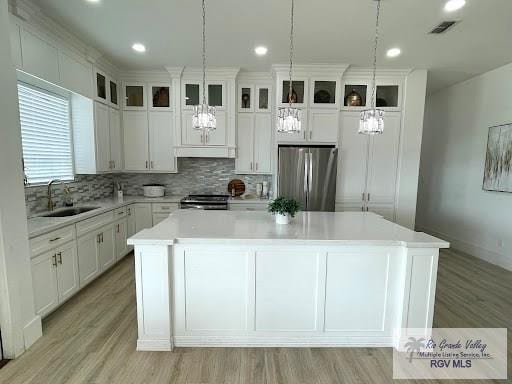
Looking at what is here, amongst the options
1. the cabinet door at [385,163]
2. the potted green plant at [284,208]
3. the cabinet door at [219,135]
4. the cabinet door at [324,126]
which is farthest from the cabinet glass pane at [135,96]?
the cabinet door at [385,163]

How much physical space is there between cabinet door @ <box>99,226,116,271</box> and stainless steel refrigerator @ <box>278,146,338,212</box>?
2396 millimetres

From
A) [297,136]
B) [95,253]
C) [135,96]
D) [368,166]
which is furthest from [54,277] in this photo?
[368,166]

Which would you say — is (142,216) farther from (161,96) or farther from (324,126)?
(324,126)

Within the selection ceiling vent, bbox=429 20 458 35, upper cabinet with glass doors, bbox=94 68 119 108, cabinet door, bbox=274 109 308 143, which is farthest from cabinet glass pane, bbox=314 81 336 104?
upper cabinet with glass doors, bbox=94 68 119 108

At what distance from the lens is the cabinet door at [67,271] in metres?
2.42

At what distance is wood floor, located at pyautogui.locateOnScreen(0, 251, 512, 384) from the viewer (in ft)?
5.60

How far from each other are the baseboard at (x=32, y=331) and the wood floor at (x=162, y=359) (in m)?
0.04

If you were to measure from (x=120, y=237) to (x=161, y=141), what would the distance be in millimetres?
1655

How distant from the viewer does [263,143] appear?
4.27 m

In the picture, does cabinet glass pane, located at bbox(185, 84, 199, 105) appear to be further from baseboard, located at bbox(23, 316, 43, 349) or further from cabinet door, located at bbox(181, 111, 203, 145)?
baseboard, located at bbox(23, 316, 43, 349)

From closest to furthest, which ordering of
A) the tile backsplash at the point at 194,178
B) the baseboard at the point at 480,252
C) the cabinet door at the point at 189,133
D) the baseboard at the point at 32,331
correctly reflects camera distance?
the baseboard at the point at 32,331 → the baseboard at the point at 480,252 → the cabinet door at the point at 189,133 → the tile backsplash at the point at 194,178

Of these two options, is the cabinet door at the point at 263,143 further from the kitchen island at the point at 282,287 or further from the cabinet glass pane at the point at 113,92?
the kitchen island at the point at 282,287

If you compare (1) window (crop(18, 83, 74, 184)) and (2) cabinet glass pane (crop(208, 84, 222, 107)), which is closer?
(1) window (crop(18, 83, 74, 184))

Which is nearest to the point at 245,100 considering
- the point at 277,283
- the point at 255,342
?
the point at 277,283
